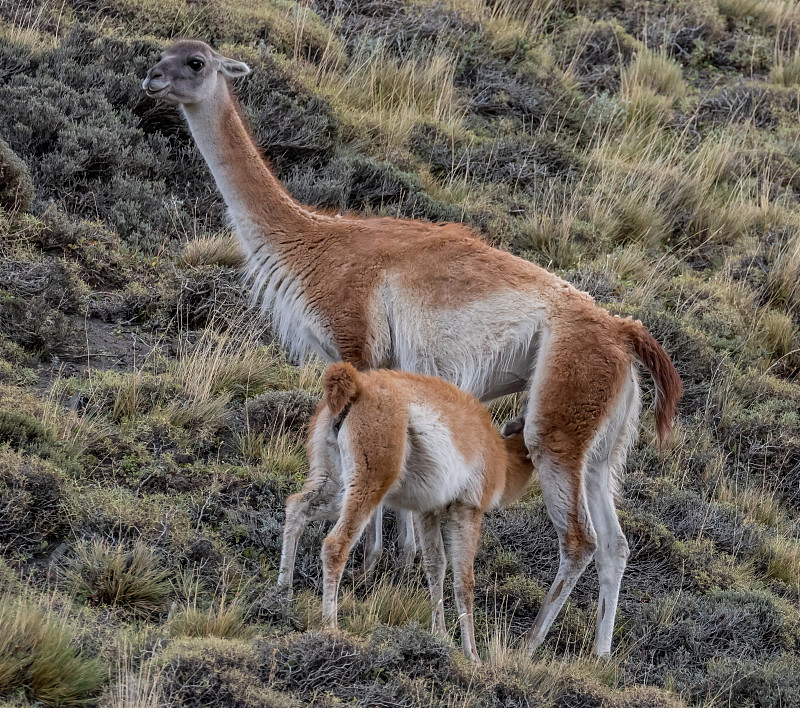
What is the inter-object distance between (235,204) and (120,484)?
189 centimetres

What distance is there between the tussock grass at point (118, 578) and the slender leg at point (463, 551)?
4.69 feet

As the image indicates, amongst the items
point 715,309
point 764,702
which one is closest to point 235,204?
point 764,702

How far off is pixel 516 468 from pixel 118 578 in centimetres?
219

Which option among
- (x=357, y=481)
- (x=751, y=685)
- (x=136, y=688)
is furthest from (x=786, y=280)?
(x=136, y=688)

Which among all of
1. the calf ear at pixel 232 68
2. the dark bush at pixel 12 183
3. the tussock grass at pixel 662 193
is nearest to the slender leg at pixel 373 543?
the calf ear at pixel 232 68

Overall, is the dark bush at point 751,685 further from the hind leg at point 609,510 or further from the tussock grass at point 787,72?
the tussock grass at point 787,72

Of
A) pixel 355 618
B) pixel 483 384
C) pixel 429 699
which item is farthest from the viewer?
pixel 483 384

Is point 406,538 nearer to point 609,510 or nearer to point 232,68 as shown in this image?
point 609,510

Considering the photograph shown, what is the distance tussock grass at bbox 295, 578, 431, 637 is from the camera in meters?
4.86

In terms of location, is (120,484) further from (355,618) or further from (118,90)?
(118,90)

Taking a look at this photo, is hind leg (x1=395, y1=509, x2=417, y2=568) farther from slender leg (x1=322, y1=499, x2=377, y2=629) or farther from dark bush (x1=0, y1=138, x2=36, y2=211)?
dark bush (x1=0, y1=138, x2=36, y2=211)

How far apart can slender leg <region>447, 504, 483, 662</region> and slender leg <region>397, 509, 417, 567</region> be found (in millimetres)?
868

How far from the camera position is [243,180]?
642 cm

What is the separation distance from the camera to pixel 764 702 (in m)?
5.16
